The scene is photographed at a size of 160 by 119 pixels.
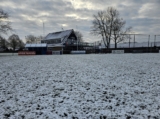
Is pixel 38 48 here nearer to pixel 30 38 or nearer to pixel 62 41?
pixel 62 41

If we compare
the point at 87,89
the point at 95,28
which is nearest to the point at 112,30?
the point at 95,28

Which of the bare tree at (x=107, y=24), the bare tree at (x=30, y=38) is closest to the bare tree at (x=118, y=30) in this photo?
the bare tree at (x=107, y=24)

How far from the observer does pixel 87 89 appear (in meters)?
4.73

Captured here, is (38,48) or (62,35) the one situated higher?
(62,35)

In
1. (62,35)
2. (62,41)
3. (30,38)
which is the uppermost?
(30,38)

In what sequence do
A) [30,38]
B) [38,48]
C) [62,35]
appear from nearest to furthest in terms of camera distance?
[38,48]
[62,35]
[30,38]

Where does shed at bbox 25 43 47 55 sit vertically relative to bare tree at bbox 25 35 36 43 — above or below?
below

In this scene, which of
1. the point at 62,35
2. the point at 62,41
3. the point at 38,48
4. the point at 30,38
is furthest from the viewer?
the point at 30,38

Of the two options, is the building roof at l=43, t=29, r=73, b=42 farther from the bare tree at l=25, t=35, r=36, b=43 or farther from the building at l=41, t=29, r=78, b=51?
the bare tree at l=25, t=35, r=36, b=43

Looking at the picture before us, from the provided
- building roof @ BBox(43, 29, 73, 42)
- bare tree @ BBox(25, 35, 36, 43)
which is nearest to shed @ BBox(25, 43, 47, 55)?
building roof @ BBox(43, 29, 73, 42)

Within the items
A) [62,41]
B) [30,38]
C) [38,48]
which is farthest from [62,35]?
[30,38]

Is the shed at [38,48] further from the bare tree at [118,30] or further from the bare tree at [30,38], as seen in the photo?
the bare tree at [30,38]

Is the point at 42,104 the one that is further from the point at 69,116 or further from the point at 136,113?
the point at 136,113

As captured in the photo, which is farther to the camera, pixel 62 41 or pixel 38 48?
pixel 62 41
